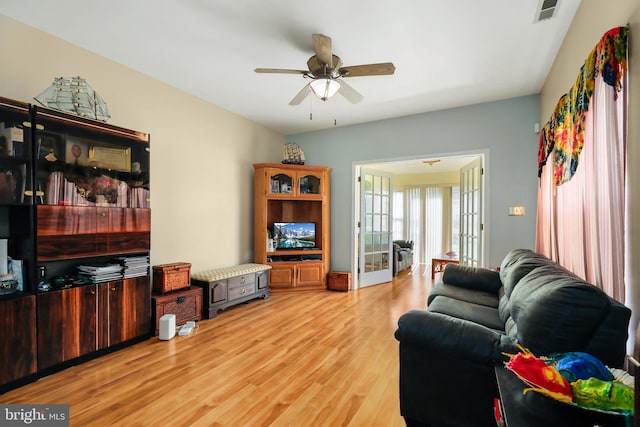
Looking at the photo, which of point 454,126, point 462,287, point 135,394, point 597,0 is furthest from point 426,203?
point 135,394

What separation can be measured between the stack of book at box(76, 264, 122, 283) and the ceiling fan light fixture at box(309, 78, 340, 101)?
2465 mm

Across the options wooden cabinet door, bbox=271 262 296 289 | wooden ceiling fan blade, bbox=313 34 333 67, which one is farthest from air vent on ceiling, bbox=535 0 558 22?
wooden cabinet door, bbox=271 262 296 289

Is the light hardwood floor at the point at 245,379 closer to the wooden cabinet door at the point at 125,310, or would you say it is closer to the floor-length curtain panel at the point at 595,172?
the wooden cabinet door at the point at 125,310

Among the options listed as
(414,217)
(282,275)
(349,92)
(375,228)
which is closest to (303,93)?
(349,92)

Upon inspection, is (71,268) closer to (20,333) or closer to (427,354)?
(20,333)

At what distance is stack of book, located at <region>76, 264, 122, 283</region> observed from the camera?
8.10 feet

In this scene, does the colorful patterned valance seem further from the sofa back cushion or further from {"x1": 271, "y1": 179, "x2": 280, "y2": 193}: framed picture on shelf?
{"x1": 271, "y1": 179, "x2": 280, "y2": 193}: framed picture on shelf

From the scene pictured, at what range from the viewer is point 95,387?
2.06 m

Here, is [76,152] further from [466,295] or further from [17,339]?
[466,295]

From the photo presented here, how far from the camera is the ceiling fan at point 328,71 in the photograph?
2.36 metres

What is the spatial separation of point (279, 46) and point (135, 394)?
300cm

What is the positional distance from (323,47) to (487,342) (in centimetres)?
239

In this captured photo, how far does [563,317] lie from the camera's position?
1.27 meters

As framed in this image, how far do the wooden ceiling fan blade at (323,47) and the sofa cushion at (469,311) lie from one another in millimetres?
2276
